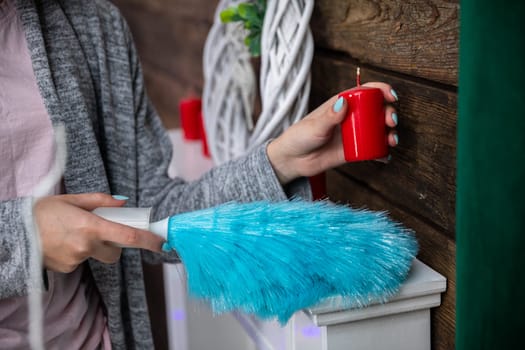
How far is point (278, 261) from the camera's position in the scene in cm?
79

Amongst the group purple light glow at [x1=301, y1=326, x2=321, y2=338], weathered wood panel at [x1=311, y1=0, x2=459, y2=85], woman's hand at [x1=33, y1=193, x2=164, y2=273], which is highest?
weathered wood panel at [x1=311, y1=0, x2=459, y2=85]

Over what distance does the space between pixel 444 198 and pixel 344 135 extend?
150mm

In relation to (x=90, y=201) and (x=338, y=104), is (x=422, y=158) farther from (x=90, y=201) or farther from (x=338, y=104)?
(x=90, y=201)

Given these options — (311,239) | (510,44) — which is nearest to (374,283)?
(311,239)

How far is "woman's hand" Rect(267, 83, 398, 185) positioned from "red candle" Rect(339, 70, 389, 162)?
1 cm

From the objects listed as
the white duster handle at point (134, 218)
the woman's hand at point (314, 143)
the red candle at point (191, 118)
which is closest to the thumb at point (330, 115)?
the woman's hand at point (314, 143)

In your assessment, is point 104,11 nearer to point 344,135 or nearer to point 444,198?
point 344,135

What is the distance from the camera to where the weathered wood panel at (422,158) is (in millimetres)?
815

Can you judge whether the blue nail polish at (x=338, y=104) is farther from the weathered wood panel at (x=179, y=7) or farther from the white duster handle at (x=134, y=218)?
the weathered wood panel at (x=179, y=7)

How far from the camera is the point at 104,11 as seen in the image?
1106 millimetres

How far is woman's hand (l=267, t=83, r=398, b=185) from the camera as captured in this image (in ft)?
2.91

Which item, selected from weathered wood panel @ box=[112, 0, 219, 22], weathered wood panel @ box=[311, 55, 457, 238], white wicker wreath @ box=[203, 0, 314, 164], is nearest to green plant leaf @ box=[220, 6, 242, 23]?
white wicker wreath @ box=[203, 0, 314, 164]

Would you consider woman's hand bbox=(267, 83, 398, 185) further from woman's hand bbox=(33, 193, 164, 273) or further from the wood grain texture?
the wood grain texture

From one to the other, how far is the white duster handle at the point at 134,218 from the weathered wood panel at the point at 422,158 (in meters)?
0.33
